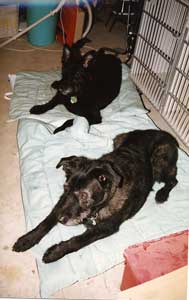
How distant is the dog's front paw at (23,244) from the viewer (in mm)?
2053

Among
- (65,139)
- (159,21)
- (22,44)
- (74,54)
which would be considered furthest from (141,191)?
(22,44)

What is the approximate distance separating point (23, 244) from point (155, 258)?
0.95 meters

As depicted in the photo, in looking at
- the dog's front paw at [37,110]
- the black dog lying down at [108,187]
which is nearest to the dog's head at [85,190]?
the black dog lying down at [108,187]

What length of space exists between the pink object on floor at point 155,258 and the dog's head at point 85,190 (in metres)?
0.37

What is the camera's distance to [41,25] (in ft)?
15.2

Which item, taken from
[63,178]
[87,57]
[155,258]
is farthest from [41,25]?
[155,258]

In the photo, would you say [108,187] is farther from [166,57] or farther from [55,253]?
[166,57]

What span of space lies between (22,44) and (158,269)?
432cm

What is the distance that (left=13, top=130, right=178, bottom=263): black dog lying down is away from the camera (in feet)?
5.86

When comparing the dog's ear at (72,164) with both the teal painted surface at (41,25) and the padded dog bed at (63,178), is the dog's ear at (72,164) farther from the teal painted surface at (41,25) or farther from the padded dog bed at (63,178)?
the teal painted surface at (41,25)

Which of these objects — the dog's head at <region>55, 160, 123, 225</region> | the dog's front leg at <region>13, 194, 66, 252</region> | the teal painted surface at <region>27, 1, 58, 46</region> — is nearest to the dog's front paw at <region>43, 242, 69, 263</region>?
the dog's front leg at <region>13, 194, 66, 252</region>

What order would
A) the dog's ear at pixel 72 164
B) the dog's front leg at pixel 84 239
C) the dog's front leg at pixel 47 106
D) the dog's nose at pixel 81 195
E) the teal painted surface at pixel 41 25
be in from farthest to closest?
the teal painted surface at pixel 41 25, the dog's front leg at pixel 47 106, the dog's front leg at pixel 84 239, the dog's ear at pixel 72 164, the dog's nose at pixel 81 195

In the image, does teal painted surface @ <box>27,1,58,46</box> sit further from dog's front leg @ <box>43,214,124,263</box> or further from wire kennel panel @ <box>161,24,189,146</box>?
dog's front leg @ <box>43,214,124,263</box>

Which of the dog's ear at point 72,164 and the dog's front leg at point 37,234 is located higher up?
the dog's ear at point 72,164
